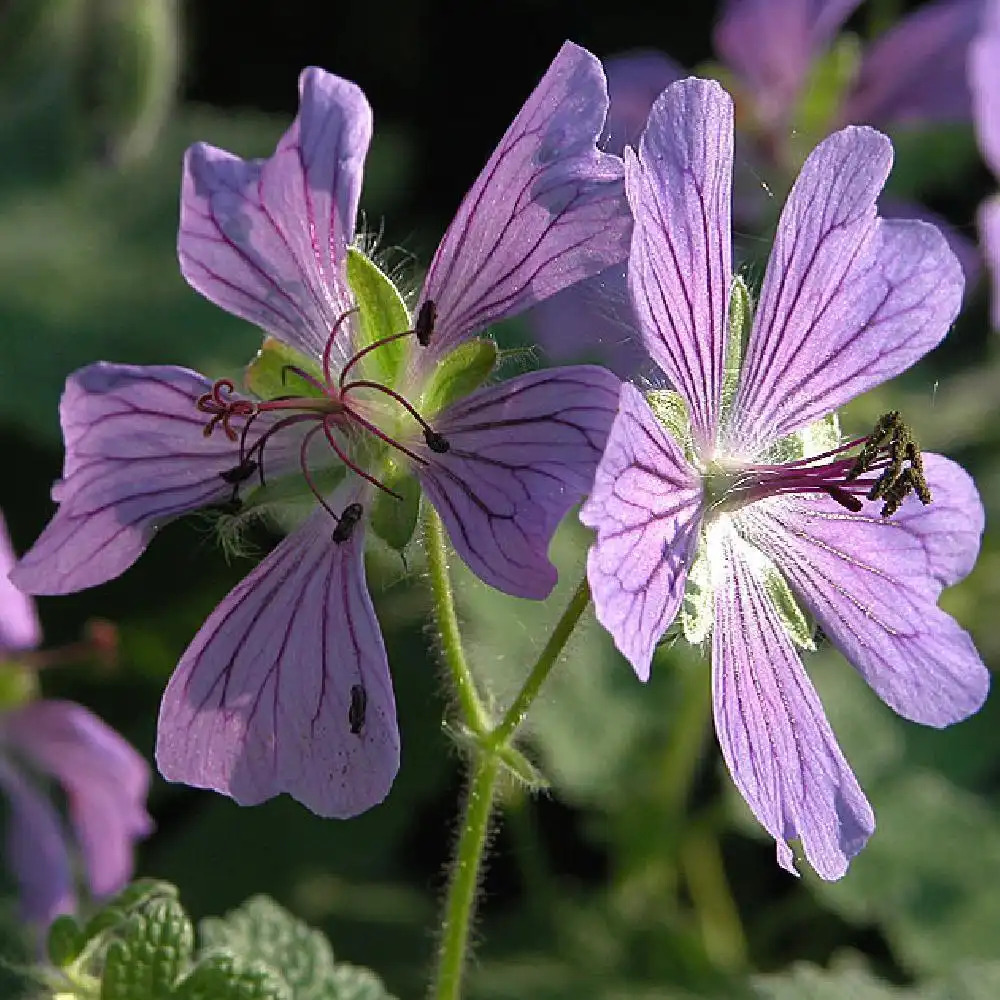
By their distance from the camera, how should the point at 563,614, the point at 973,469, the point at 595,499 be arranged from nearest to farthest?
the point at 595,499 < the point at 563,614 < the point at 973,469

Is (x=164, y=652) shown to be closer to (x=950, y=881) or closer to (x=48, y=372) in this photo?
(x=48, y=372)

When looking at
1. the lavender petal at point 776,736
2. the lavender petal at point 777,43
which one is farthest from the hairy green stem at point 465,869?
the lavender petal at point 777,43

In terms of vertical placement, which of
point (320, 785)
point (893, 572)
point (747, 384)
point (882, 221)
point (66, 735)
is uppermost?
point (882, 221)

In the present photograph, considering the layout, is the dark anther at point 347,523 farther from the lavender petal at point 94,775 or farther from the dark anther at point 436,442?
the lavender petal at point 94,775

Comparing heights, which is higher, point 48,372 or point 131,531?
point 131,531

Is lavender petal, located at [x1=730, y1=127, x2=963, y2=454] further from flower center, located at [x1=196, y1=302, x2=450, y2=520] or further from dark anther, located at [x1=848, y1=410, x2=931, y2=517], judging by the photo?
flower center, located at [x1=196, y1=302, x2=450, y2=520]

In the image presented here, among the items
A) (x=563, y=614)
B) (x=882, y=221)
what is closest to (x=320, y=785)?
(x=563, y=614)

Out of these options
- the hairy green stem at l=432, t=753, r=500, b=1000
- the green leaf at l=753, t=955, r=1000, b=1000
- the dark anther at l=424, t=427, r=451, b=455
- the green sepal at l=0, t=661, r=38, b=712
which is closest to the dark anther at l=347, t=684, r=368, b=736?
the hairy green stem at l=432, t=753, r=500, b=1000

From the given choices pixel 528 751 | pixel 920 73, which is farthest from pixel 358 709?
pixel 920 73
